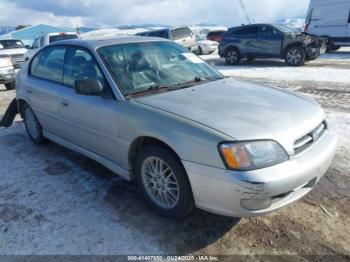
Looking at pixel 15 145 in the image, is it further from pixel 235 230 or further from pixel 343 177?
pixel 343 177

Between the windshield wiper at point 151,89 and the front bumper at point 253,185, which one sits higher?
the windshield wiper at point 151,89

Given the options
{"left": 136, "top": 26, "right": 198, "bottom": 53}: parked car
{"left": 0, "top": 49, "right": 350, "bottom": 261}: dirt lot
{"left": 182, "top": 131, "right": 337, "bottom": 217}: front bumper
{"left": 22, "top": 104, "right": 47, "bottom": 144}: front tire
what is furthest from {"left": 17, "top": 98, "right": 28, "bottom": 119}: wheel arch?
{"left": 136, "top": 26, "right": 198, "bottom": 53}: parked car

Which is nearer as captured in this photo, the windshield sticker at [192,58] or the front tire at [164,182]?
the front tire at [164,182]

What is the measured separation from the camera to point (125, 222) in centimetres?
312

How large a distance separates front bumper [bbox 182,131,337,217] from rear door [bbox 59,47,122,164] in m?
1.05

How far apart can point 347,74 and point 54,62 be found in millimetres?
8925

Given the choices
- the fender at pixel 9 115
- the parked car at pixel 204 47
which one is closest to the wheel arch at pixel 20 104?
the fender at pixel 9 115

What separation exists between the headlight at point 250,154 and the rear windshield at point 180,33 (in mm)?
16251

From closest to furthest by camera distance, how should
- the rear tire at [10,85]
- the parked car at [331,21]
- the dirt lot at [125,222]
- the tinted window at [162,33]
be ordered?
the dirt lot at [125,222] → the rear tire at [10,85] → the parked car at [331,21] → the tinted window at [162,33]

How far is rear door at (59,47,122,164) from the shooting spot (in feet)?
11.1

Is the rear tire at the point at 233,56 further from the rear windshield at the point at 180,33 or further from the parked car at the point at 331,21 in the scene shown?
the parked car at the point at 331,21

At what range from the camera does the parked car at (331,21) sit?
51.8 feet

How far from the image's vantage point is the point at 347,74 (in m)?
10.2

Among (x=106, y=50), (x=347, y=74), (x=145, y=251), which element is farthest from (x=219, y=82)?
(x=347, y=74)
